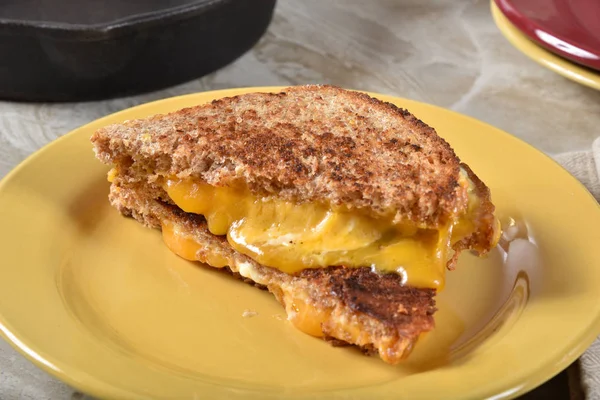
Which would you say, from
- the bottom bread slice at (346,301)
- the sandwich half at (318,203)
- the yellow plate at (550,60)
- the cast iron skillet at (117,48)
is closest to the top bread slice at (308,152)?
the sandwich half at (318,203)

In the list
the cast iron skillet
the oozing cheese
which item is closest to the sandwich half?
the oozing cheese

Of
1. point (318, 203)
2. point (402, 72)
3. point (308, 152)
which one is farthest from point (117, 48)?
point (402, 72)

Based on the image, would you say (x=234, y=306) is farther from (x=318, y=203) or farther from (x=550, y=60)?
(x=550, y=60)

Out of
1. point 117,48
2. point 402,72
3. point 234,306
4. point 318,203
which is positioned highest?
point 318,203

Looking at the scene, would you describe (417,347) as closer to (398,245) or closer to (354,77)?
(398,245)

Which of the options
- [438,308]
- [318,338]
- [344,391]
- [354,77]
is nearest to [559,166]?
[438,308]

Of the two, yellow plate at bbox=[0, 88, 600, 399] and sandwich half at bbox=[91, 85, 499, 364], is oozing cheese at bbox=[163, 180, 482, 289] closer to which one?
sandwich half at bbox=[91, 85, 499, 364]
